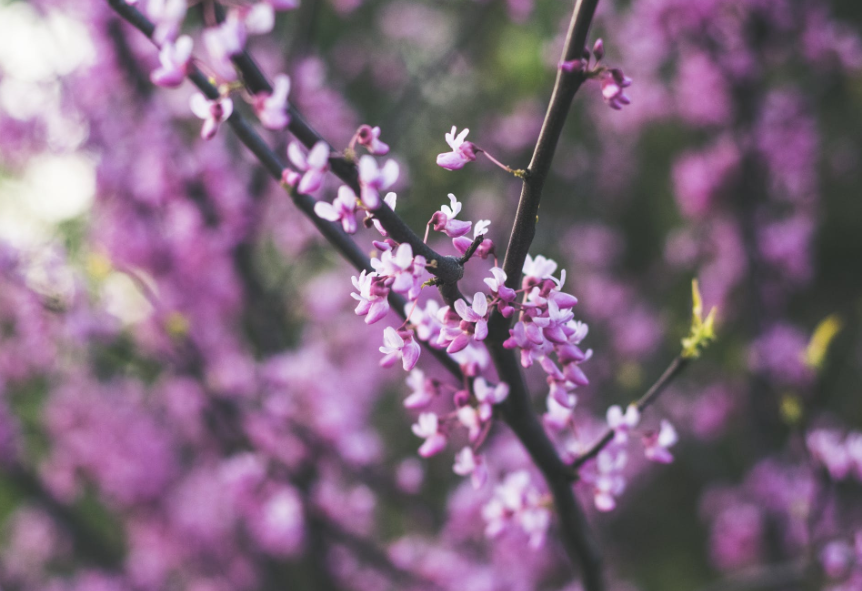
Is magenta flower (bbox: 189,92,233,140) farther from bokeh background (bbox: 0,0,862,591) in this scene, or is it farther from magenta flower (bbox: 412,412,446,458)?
bokeh background (bbox: 0,0,862,591)

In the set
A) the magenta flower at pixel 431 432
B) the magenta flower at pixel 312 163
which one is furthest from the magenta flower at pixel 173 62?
the magenta flower at pixel 431 432

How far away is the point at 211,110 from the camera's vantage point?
0.88 meters

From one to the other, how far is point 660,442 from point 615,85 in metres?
0.79

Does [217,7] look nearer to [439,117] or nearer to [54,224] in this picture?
[439,117]

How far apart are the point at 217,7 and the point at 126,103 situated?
106 inches

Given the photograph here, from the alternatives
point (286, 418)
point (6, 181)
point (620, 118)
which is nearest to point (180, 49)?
point (286, 418)

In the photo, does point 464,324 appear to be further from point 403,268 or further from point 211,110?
point 211,110

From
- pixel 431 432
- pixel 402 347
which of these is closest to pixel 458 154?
pixel 402 347

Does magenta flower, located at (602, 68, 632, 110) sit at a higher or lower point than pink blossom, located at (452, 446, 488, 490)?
higher

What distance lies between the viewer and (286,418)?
8.36ft

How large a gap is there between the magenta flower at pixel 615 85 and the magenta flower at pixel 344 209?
410mm

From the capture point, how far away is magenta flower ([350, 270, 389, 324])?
898 mm

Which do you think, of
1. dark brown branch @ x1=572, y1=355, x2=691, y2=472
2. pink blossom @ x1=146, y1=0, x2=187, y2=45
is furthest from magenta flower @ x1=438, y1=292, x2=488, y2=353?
pink blossom @ x1=146, y1=0, x2=187, y2=45

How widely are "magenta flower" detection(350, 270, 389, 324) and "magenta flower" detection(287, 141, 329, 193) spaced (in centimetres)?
15
